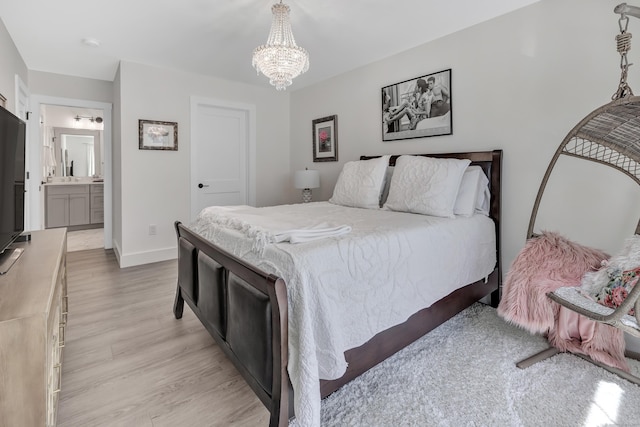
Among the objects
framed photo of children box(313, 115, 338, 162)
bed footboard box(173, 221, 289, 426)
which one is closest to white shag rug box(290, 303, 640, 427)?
bed footboard box(173, 221, 289, 426)

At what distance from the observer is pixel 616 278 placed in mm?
1690

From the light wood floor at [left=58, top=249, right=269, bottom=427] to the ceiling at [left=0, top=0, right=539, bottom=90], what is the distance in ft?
7.83

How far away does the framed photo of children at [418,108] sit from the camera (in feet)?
9.81

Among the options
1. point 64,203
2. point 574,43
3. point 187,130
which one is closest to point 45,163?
point 64,203

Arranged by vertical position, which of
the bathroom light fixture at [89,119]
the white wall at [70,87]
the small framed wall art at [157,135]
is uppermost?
the bathroom light fixture at [89,119]

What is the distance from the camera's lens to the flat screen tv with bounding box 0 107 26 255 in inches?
56.6

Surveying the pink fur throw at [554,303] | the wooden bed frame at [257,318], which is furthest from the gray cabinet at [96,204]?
the pink fur throw at [554,303]

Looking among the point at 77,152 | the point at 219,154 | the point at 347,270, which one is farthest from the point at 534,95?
the point at 77,152

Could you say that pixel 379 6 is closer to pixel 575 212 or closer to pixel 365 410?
pixel 575 212

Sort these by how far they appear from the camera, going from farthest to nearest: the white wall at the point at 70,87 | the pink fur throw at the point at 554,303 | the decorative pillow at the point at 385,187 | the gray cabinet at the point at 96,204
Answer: the gray cabinet at the point at 96,204
the white wall at the point at 70,87
the decorative pillow at the point at 385,187
the pink fur throw at the point at 554,303

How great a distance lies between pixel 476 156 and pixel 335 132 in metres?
1.90

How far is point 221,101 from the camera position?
14.4 feet

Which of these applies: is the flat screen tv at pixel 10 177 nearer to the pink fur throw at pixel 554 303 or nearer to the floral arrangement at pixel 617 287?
the pink fur throw at pixel 554 303

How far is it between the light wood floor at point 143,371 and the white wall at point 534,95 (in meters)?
2.39
